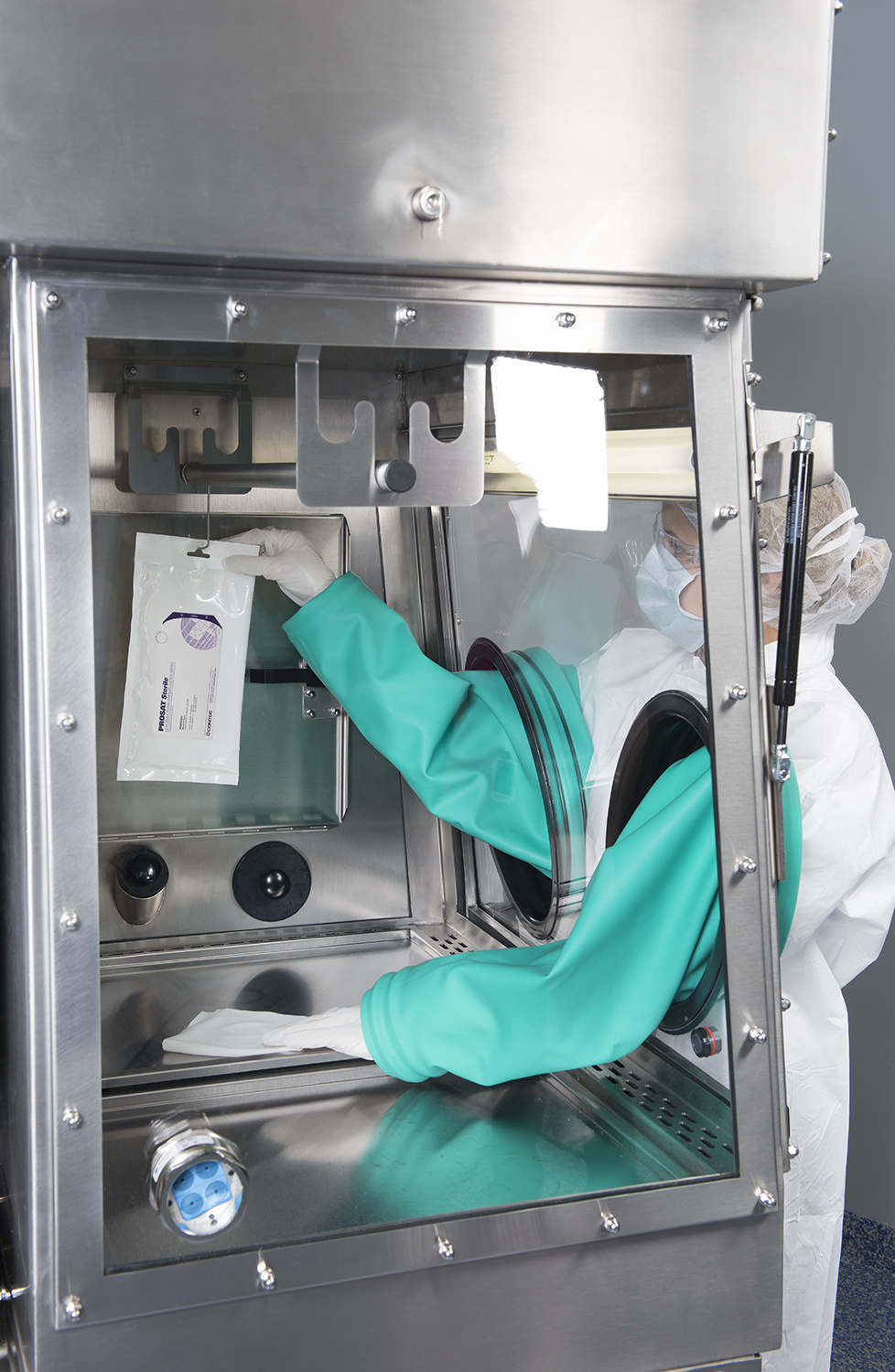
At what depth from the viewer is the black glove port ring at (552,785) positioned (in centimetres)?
125

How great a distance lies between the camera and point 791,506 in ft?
3.02

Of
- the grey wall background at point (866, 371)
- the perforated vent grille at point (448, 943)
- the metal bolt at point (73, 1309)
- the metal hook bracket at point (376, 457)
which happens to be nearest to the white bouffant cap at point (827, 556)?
the metal hook bracket at point (376, 457)

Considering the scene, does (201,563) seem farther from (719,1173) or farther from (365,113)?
(719,1173)

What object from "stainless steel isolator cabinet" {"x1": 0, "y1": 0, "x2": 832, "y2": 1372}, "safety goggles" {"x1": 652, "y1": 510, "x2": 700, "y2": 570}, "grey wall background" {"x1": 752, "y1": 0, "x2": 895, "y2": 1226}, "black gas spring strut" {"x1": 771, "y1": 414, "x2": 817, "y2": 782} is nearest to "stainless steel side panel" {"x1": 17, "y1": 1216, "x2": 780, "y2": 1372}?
"stainless steel isolator cabinet" {"x1": 0, "y1": 0, "x2": 832, "y2": 1372}

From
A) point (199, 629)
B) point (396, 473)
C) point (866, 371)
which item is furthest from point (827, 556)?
point (866, 371)

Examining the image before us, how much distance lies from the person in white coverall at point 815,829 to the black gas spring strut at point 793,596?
15 centimetres

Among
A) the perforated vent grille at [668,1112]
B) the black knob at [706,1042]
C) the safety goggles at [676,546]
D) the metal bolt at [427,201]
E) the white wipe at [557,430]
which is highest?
the metal bolt at [427,201]

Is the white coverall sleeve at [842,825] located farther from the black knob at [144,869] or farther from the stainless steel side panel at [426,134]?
the black knob at [144,869]

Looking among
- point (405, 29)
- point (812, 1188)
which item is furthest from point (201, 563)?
point (812, 1188)

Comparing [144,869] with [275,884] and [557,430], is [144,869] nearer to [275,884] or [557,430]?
[275,884]

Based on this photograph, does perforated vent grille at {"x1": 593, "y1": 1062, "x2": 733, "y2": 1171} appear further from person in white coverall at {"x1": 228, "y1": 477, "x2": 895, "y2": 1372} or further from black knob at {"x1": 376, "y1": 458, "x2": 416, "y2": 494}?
black knob at {"x1": 376, "y1": 458, "x2": 416, "y2": 494}

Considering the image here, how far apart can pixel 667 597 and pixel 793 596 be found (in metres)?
0.12

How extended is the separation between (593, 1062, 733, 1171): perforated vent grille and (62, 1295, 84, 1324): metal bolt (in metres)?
0.52

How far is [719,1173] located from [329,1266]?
0.34 m
